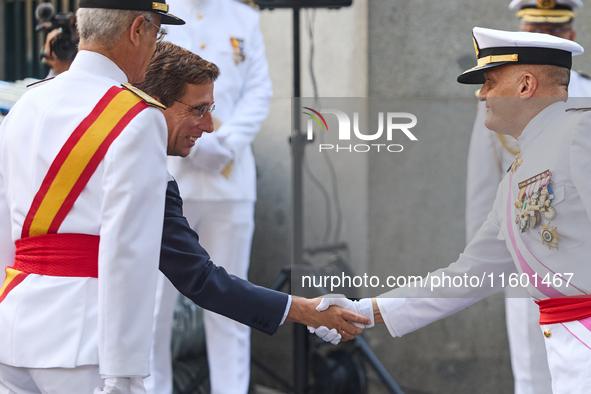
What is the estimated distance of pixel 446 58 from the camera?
4316mm

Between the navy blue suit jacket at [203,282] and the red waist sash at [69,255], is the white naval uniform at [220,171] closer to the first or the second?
the navy blue suit jacket at [203,282]

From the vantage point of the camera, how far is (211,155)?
3336 millimetres

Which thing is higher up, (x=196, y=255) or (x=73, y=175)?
(x=73, y=175)

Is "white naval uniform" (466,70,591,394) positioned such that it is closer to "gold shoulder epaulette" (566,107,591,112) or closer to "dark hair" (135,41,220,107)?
"gold shoulder epaulette" (566,107,591,112)

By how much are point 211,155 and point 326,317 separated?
45.6 inches

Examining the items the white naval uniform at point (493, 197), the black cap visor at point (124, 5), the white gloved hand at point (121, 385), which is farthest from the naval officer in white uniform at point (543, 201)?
the white gloved hand at point (121, 385)

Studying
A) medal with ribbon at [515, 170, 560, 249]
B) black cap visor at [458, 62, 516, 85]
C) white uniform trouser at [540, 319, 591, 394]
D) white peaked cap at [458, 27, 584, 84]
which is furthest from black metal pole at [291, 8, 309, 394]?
white uniform trouser at [540, 319, 591, 394]

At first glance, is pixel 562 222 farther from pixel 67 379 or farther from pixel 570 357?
pixel 67 379

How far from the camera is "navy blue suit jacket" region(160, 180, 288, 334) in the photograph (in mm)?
2162

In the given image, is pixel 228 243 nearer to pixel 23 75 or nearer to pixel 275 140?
pixel 275 140

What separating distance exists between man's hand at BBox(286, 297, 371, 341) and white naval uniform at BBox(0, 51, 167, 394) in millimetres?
736

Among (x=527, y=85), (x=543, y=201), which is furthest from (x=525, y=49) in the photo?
(x=543, y=201)

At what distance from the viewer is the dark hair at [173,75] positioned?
234 cm

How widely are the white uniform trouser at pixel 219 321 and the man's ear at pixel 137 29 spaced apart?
144 centimetres
